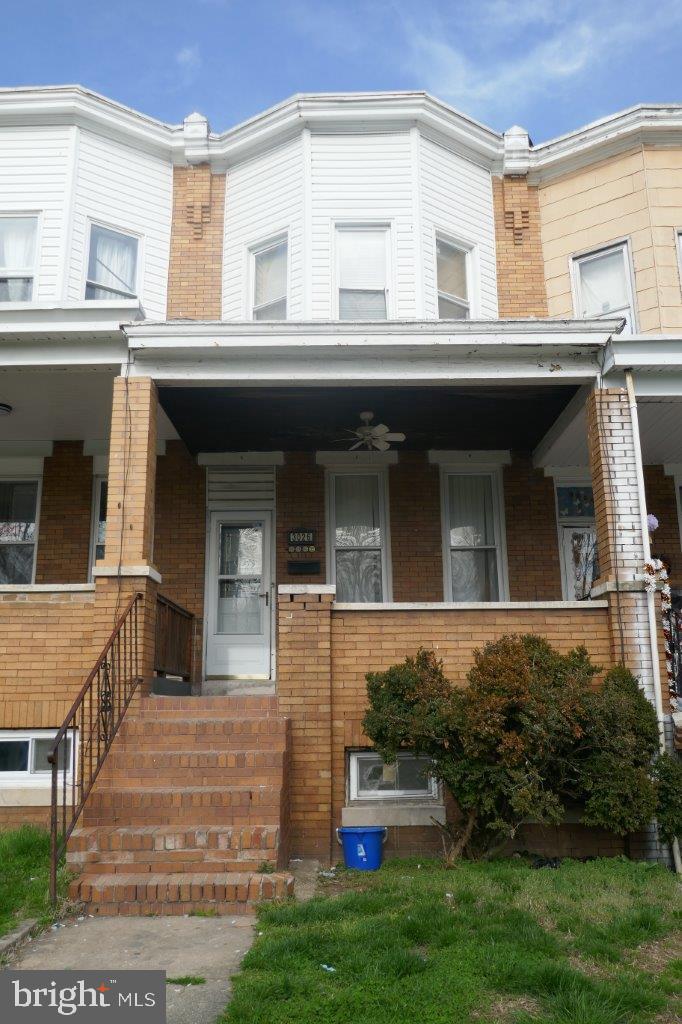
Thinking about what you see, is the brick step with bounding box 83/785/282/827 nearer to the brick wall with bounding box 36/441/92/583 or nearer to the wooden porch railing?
the wooden porch railing

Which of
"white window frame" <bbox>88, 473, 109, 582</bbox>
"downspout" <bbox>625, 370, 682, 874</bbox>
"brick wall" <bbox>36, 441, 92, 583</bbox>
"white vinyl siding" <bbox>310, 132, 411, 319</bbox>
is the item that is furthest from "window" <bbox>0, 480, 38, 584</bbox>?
"downspout" <bbox>625, 370, 682, 874</bbox>

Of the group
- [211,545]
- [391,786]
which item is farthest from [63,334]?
[391,786]

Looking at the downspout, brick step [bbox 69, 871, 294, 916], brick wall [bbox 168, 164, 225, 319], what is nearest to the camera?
brick step [bbox 69, 871, 294, 916]

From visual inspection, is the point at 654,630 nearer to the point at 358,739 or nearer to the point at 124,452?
the point at 358,739

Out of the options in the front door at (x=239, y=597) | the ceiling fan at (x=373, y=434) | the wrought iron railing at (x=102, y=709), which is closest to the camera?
the wrought iron railing at (x=102, y=709)

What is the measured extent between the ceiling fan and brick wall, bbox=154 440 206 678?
86.5 inches

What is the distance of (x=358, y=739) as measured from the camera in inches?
287

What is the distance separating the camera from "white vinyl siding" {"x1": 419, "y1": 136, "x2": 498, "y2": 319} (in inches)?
→ 433

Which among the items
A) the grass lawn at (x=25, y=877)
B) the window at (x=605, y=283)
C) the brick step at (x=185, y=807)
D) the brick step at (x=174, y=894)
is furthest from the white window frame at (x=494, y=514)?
the grass lawn at (x=25, y=877)

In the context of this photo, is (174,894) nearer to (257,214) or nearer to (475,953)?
(475,953)

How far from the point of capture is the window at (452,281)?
1103cm

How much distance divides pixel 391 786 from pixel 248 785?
1.51m

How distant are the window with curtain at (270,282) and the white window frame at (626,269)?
3.84 m

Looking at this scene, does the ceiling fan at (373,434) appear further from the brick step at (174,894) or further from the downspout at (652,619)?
the brick step at (174,894)
